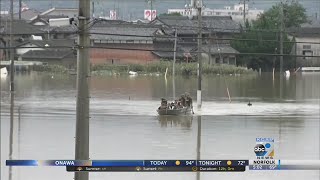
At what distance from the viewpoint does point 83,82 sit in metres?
9.25

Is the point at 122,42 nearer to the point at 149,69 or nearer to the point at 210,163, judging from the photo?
the point at 149,69

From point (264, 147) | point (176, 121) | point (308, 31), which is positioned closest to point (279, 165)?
point (264, 147)

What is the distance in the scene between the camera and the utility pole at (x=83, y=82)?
29.9ft

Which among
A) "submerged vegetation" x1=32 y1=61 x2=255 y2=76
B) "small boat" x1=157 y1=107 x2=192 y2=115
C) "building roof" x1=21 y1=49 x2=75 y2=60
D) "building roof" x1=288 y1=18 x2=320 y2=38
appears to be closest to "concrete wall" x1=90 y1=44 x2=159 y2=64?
"building roof" x1=21 y1=49 x2=75 y2=60

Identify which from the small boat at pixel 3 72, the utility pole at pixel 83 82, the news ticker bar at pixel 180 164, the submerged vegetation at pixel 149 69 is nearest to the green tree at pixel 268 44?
the submerged vegetation at pixel 149 69

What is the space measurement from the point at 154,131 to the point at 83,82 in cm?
1358

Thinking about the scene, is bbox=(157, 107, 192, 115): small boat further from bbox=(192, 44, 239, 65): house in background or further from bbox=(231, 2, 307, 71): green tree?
bbox=(192, 44, 239, 65): house in background

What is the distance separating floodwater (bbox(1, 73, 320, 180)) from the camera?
624 inches

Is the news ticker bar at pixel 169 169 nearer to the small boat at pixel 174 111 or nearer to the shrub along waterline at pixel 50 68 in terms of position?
the small boat at pixel 174 111

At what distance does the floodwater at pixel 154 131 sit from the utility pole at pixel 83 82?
5.18 meters

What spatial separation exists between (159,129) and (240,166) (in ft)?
43.2

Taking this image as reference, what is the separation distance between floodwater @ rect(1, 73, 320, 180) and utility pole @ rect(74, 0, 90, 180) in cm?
518

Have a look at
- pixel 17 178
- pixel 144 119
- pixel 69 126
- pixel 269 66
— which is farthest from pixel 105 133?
pixel 269 66

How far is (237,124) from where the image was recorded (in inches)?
1004
